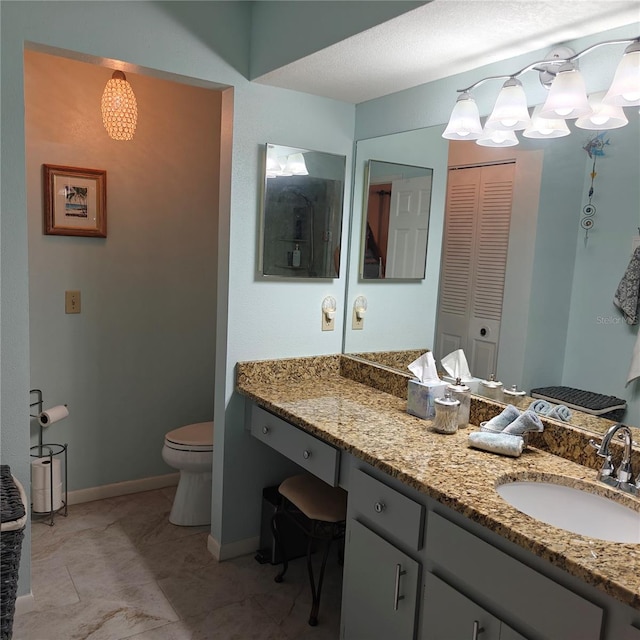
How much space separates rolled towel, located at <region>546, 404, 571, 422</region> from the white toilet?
164 cm

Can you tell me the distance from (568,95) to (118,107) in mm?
1834

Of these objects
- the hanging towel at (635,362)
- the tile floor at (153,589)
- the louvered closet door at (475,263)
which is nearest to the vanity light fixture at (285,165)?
the louvered closet door at (475,263)

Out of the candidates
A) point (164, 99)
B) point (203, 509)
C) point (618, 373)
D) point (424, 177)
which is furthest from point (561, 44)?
point (203, 509)

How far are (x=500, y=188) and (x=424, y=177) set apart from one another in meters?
0.46

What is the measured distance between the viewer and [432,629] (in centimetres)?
155

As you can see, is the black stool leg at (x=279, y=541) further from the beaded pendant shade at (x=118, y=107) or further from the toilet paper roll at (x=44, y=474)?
the beaded pendant shade at (x=118, y=107)

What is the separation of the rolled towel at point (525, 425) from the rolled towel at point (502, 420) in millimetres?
50

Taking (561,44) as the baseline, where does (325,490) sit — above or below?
below

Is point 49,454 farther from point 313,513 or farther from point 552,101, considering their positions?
point 552,101

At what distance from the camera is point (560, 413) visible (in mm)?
1829

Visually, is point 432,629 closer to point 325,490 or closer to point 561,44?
point 325,490

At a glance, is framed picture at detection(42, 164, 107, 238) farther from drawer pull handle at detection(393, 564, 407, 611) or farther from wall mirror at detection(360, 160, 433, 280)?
drawer pull handle at detection(393, 564, 407, 611)

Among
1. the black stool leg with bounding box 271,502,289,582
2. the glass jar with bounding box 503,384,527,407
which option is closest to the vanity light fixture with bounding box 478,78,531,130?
the glass jar with bounding box 503,384,527,407

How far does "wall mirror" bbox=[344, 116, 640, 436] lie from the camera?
5.47 feet
